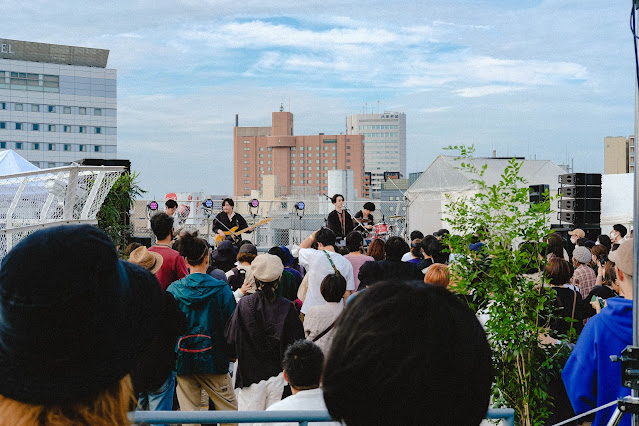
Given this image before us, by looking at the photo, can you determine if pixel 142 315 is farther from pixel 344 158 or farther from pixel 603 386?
pixel 344 158

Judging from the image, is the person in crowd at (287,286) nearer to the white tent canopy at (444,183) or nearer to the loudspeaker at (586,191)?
the loudspeaker at (586,191)

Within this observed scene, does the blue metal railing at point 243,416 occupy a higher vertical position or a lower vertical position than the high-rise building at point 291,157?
lower

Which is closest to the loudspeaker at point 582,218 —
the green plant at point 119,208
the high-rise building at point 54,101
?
the green plant at point 119,208

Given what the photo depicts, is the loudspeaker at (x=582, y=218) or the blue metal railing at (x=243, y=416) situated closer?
the blue metal railing at (x=243, y=416)

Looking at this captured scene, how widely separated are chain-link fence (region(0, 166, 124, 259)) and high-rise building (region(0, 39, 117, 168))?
88.8 metres

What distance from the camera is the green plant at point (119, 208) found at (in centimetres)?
1013

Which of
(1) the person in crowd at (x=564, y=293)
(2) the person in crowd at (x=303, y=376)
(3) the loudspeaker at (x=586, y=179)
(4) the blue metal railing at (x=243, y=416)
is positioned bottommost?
(2) the person in crowd at (x=303, y=376)

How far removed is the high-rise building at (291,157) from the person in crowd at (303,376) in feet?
433

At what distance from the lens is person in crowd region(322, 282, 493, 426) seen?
89 centimetres

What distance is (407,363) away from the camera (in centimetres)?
88

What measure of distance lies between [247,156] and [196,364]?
152660 mm

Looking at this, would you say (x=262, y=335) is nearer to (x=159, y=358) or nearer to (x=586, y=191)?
(x=159, y=358)

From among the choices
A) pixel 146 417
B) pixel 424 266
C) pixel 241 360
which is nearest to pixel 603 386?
pixel 146 417

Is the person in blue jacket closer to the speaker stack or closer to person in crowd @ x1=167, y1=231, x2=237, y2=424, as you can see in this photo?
person in crowd @ x1=167, y1=231, x2=237, y2=424
